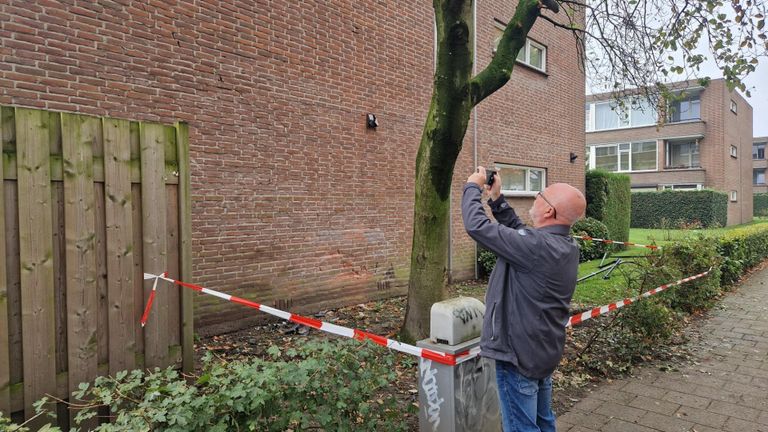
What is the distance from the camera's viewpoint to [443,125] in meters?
4.92

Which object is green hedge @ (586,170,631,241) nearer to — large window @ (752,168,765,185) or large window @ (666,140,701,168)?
large window @ (666,140,701,168)

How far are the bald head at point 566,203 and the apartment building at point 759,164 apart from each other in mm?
62998

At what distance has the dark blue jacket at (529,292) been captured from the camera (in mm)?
2488

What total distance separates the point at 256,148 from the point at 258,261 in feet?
4.94

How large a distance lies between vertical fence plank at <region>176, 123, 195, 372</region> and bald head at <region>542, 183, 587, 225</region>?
6.91ft

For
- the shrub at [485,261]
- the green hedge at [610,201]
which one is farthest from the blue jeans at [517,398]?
the green hedge at [610,201]

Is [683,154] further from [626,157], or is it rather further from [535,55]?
[535,55]

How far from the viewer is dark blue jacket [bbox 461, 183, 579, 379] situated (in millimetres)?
2488

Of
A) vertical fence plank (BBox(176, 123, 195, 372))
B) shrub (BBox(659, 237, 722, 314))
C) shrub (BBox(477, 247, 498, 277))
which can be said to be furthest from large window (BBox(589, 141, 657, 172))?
vertical fence plank (BBox(176, 123, 195, 372))

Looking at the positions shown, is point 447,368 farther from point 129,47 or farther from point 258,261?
point 129,47

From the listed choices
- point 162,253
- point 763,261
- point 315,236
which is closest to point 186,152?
point 162,253

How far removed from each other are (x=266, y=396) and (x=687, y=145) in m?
34.0

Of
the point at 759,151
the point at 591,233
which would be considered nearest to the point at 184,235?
the point at 591,233

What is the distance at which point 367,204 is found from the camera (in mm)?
8352
